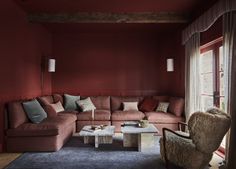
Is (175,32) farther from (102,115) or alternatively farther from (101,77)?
(102,115)

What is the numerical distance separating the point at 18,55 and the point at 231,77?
392cm

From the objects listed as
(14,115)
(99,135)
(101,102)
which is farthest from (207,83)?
(14,115)

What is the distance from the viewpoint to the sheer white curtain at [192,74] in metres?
4.63

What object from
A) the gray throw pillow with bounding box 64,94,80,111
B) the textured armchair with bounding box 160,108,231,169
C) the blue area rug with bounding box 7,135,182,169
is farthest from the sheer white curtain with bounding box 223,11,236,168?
the gray throw pillow with bounding box 64,94,80,111

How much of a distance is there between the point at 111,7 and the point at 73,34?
242 cm

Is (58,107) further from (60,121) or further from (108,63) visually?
(108,63)

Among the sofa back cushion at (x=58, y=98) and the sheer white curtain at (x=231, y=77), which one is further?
the sofa back cushion at (x=58, y=98)

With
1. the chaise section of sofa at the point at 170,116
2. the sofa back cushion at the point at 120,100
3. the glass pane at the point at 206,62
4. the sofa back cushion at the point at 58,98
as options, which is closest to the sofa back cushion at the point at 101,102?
the sofa back cushion at the point at 120,100

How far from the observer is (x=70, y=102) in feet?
20.3

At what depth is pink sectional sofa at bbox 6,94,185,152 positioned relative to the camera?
404 cm

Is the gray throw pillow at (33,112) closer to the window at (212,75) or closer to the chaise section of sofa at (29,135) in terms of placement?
the chaise section of sofa at (29,135)

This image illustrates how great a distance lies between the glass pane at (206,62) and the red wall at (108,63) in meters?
2.01

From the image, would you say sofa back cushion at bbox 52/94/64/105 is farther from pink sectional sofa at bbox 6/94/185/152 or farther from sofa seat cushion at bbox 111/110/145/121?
sofa seat cushion at bbox 111/110/145/121

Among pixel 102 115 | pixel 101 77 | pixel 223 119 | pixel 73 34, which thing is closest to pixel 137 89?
pixel 101 77
